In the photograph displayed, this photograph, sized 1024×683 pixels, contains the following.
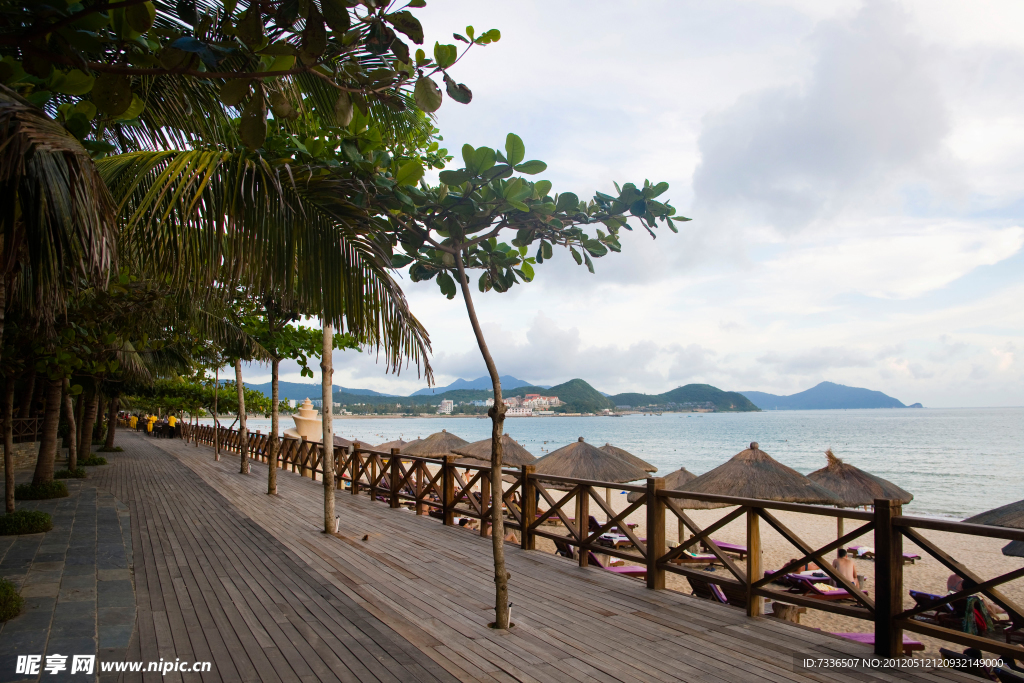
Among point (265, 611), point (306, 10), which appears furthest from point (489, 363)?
point (306, 10)

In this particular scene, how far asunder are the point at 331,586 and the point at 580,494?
2.55 meters

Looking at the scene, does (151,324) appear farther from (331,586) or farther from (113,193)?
(113,193)

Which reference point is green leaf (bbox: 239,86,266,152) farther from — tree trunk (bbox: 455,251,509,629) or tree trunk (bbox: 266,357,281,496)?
tree trunk (bbox: 266,357,281,496)

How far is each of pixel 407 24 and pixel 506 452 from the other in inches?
428

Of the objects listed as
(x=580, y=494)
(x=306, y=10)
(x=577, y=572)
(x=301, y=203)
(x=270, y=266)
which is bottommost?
(x=577, y=572)

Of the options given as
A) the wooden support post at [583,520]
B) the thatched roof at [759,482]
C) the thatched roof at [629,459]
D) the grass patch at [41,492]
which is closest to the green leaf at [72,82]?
the wooden support post at [583,520]

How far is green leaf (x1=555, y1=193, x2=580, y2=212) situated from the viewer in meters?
3.57

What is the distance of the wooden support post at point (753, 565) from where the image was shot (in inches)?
176

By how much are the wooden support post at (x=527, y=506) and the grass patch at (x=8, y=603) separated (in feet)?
14.5

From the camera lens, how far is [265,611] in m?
4.33

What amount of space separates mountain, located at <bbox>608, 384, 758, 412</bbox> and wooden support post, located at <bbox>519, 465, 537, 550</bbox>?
12287 cm

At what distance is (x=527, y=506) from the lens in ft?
22.2

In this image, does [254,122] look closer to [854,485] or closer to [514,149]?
[514,149]

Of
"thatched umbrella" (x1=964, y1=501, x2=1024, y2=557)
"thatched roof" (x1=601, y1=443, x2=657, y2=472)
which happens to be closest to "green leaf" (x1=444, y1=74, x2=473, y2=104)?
"thatched umbrella" (x1=964, y1=501, x2=1024, y2=557)
